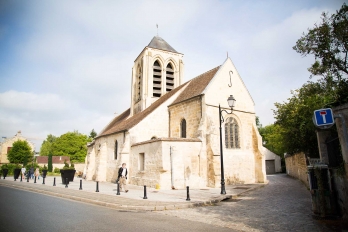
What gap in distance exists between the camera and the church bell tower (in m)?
25.1

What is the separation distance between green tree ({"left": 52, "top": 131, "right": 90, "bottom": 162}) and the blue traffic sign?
5904 cm

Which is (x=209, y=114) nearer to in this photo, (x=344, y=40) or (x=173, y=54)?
(x=344, y=40)

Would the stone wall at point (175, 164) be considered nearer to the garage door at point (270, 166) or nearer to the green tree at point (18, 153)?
the garage door at point (270, 166)

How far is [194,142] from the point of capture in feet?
50.0

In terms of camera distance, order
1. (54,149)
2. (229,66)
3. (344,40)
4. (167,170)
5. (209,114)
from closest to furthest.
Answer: (344,40), (167,170), (209,114), (229,66), (54,149)

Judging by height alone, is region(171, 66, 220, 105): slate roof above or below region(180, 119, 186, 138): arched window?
above

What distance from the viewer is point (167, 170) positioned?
1449cm

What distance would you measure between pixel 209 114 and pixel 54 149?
54429 mm

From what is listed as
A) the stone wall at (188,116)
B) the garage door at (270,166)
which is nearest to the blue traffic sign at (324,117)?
the stone wall at (188,116)

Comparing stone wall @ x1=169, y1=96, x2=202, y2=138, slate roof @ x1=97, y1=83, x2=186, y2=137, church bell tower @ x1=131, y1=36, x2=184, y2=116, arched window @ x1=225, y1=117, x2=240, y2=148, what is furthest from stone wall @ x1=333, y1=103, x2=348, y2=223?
church bell tower @ x1=131, y1=36, x2=184, y2=116

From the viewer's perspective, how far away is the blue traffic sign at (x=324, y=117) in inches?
204

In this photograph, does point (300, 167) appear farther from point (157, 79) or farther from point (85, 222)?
point (85, 222)

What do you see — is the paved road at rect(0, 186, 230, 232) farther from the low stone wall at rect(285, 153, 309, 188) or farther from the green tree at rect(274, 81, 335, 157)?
the low stone wall at rect(285, 153, 309, 188)

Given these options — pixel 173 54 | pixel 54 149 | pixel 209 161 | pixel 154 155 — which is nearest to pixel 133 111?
pixel 173 54
